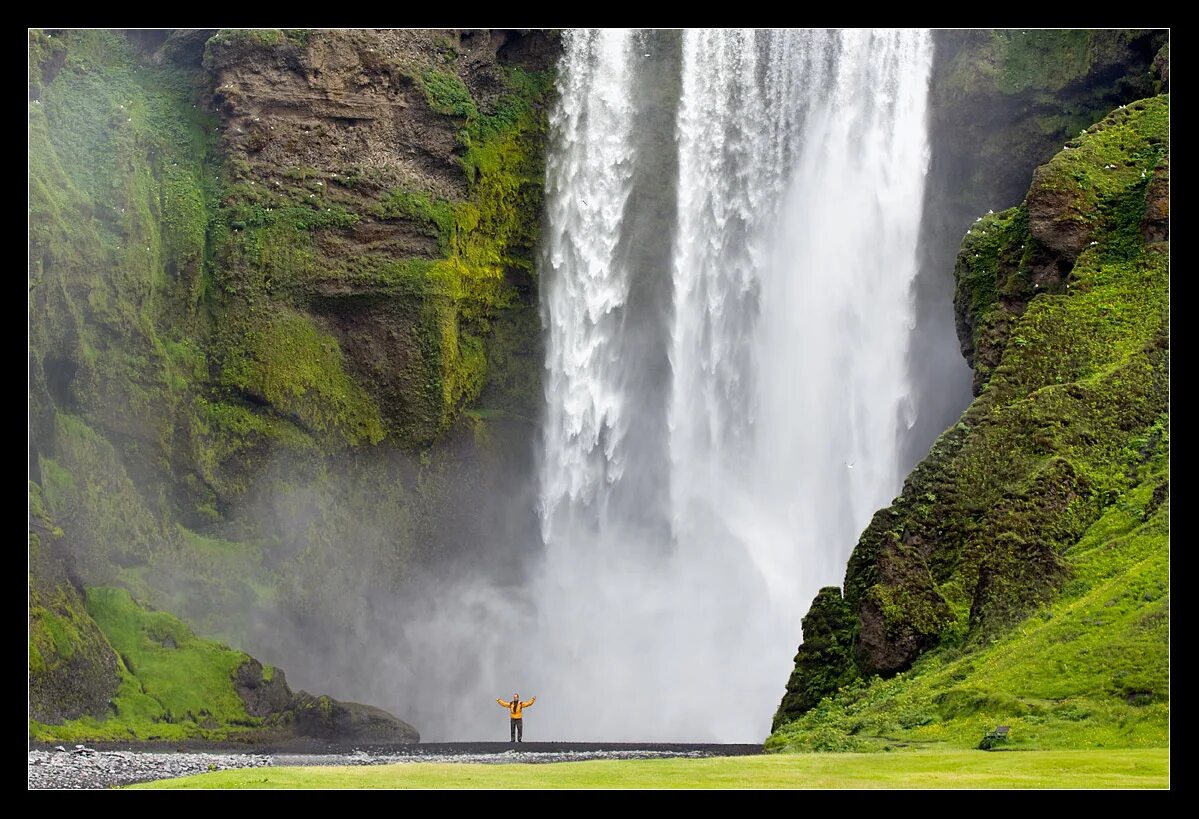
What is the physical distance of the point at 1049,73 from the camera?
69.9 meters

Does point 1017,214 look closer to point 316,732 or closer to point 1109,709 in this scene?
point 1109,709

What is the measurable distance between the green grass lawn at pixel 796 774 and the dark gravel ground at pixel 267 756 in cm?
737

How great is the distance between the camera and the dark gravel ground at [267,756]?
1658 inches

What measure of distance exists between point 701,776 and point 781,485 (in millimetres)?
40699

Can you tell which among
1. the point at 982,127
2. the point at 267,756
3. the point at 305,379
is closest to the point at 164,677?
the point at 267,756

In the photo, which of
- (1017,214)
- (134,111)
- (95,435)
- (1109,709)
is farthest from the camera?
(134,111)

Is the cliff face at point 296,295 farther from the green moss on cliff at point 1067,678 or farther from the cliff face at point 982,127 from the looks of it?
the green moss on cliff at point 1067,678

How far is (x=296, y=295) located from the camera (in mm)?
75000

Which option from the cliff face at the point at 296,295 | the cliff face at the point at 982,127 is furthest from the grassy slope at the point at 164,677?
the cliff face at the point at 982,127

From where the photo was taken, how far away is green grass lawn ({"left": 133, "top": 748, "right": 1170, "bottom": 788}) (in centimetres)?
3053

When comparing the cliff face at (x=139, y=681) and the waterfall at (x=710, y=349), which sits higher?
the waterfall at (x=710, y=349)

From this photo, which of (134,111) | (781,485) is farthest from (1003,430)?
(134,111)

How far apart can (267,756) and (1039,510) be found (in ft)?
73.7

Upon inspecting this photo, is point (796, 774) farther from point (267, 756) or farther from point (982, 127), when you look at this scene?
point (982, 127)
